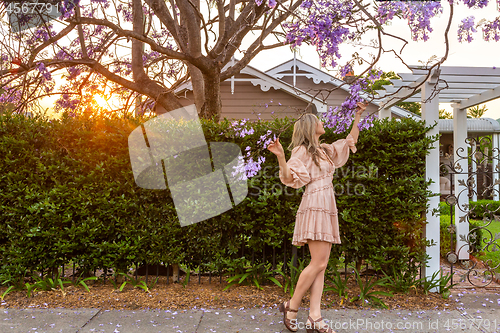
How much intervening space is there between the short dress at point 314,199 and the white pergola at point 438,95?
1162 mm

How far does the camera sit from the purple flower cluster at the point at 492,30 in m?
3.97

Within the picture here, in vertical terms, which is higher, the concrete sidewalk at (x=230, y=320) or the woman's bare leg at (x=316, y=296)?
the woman's bare leg at (x=316, y=296)

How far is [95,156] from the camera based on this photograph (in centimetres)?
431

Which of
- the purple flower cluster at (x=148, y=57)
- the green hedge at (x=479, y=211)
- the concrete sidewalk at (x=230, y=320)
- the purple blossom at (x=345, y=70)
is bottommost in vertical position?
the concrete sidewalk at (x=230, y=320)

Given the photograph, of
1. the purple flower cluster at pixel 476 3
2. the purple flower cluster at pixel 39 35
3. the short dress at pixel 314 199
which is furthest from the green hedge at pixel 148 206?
the purple flower cluster at pixel 39 35

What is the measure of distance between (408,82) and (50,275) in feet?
17.8

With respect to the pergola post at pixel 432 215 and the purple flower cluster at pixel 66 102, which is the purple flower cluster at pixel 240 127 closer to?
the pergola post at pixel 432 215

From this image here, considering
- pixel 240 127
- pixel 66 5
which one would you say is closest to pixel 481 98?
pixel 240 127

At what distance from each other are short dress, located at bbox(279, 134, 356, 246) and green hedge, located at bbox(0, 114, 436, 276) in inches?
41.2

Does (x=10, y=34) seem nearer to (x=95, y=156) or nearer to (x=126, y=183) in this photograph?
(x=95, y=156)

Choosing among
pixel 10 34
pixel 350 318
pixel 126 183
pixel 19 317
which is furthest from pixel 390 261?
pixel 10 34

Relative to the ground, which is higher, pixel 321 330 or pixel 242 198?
pixel 242 198

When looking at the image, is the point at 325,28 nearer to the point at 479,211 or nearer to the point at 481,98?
the point at 479,211

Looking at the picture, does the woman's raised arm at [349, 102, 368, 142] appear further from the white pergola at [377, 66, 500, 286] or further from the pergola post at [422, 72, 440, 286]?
the pergola post at [422, 72, 440, 286]
